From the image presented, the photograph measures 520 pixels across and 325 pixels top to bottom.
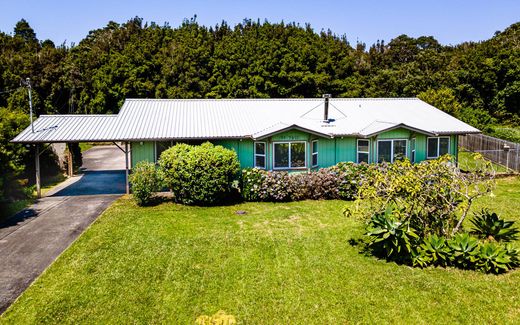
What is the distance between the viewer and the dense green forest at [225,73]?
41406 mm

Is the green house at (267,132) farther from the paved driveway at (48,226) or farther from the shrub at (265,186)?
the paved driveway at (48,226)

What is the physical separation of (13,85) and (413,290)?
149 feet

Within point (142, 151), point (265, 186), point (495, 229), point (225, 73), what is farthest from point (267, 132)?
point (225, 73)

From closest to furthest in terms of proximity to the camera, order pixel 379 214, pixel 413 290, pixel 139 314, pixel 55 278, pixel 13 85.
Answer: pixel 139 314 < pixel 413 290 < pixel 55 278 < pixel 379 214 < pixel 13 85

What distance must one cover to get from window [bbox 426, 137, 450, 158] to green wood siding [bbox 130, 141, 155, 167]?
48.2 feet

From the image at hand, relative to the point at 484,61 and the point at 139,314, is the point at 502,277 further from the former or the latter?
the point at 484,61

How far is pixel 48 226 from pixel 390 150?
15.8m

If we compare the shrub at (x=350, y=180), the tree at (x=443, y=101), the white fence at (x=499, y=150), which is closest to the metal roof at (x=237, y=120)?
the shrub at (x=350, y=180)

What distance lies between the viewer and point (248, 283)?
29.8 ft

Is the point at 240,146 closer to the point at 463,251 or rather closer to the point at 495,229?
the point at 495,229

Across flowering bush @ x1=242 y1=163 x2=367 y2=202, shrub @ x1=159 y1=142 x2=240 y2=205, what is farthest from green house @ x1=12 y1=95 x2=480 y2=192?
shrub @ x1=159 y1=142 x2=240 y2=205

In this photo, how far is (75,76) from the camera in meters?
43.7

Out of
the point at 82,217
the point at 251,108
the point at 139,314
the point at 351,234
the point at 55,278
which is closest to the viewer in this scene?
the point at 139,314

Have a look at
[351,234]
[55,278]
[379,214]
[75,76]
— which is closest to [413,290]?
[379,214]
